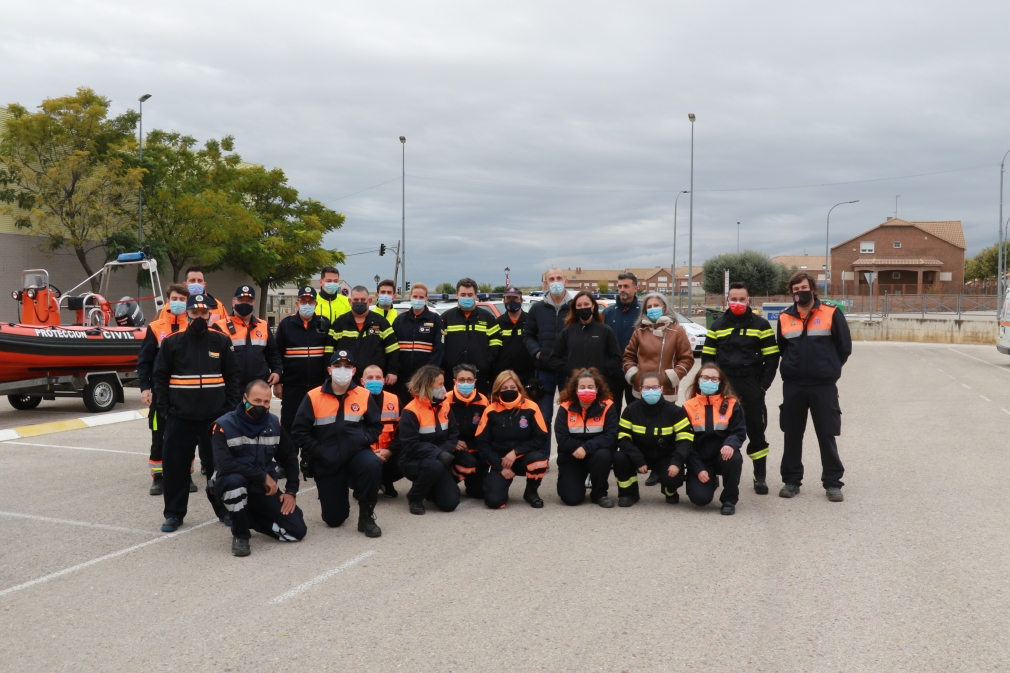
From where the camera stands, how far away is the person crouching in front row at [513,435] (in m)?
Answer: 7.38

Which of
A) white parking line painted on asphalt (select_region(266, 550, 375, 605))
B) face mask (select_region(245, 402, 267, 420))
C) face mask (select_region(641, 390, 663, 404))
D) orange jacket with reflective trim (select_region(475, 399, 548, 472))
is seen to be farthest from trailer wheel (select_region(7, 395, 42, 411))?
face mask (select_region(641, 390, 663, 404))

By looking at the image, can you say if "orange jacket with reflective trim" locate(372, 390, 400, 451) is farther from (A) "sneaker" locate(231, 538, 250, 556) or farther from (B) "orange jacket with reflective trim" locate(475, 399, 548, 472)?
(A) "sneaker" locate(231, 538, 250, 556)

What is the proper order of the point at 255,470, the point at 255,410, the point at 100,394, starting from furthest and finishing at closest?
the point at 100,394 → the point at 255,410 → the point at 255,470

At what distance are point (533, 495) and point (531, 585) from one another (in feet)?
7.27

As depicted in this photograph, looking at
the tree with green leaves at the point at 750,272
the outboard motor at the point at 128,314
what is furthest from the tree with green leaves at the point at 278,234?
the tree with green leaves at the point at 750,272

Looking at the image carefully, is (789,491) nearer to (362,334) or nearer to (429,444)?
(429,444)

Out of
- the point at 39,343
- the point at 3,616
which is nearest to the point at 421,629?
the point at 3,616

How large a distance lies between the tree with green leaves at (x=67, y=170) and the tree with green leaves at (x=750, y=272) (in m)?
56.6

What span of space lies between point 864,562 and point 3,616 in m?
5.25

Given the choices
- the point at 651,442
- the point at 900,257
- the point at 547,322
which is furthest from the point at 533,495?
the point at 900,257

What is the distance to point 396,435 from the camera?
7.53m

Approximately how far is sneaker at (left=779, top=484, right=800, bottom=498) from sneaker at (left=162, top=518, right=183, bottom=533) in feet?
16.8

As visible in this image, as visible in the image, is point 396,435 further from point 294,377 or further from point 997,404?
point 997,404

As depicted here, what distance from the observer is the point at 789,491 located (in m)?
7.54
